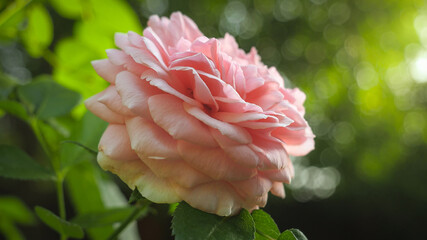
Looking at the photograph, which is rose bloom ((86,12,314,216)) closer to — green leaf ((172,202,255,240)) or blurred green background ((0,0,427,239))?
green leaf ((172,202,255,240))

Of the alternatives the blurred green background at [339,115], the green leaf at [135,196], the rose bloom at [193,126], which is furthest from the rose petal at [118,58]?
the blurred green background at [339,115]

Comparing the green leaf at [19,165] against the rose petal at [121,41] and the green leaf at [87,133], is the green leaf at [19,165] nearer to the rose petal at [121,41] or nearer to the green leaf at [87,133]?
the green leaf at [87,133]

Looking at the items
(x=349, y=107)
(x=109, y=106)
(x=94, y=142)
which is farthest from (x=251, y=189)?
(x=349, y=107)

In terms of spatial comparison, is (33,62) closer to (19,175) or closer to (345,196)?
(345,196)

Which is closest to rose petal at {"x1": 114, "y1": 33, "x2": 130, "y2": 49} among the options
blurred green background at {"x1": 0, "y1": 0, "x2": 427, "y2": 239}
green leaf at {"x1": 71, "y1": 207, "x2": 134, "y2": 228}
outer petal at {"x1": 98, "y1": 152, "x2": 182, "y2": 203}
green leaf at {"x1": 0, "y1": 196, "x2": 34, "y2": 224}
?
outer petal at {"x1": 98, "y1": 152, "x2": 182, "y2": 203}

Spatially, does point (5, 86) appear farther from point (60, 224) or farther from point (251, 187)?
point (251, 187)

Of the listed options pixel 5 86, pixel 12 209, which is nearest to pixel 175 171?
pixel 5 86
